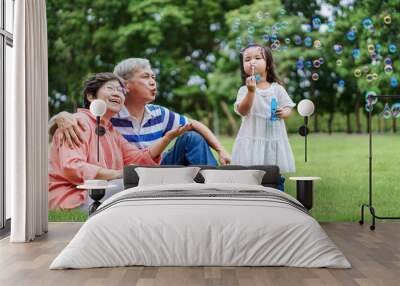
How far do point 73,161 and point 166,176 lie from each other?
1383mm

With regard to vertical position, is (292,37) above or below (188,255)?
above

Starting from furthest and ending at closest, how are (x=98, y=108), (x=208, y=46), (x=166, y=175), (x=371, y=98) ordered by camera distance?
(x=208, y=46) < (x=98, y=108) < (x=371, y=98) < (x=166, y=175)

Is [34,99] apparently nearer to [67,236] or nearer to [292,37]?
[67,236]

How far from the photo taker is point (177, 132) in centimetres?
725

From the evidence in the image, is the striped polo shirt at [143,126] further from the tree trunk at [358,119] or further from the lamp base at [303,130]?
the tree trunk at [358,119]

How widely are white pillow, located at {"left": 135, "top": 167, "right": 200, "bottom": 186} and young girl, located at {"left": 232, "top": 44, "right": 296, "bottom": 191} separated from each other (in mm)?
866

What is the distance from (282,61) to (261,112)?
0.66 meters

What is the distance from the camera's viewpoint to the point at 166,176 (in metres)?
6.43

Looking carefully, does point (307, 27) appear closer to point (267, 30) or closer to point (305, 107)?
point (267, 30)

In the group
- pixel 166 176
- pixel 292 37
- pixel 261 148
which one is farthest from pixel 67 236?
pixel 292 37

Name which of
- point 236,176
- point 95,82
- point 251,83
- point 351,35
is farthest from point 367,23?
point 95,82

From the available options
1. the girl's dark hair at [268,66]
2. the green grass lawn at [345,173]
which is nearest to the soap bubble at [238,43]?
the girl's dark hair at [268,66]

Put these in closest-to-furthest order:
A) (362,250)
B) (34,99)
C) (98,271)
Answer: (98,271) → (362,250) → (34,99)

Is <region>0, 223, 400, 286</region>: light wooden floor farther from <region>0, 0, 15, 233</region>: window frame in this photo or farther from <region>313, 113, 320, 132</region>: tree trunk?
<region>313, 113, 320, 132</region>: tree trunk
